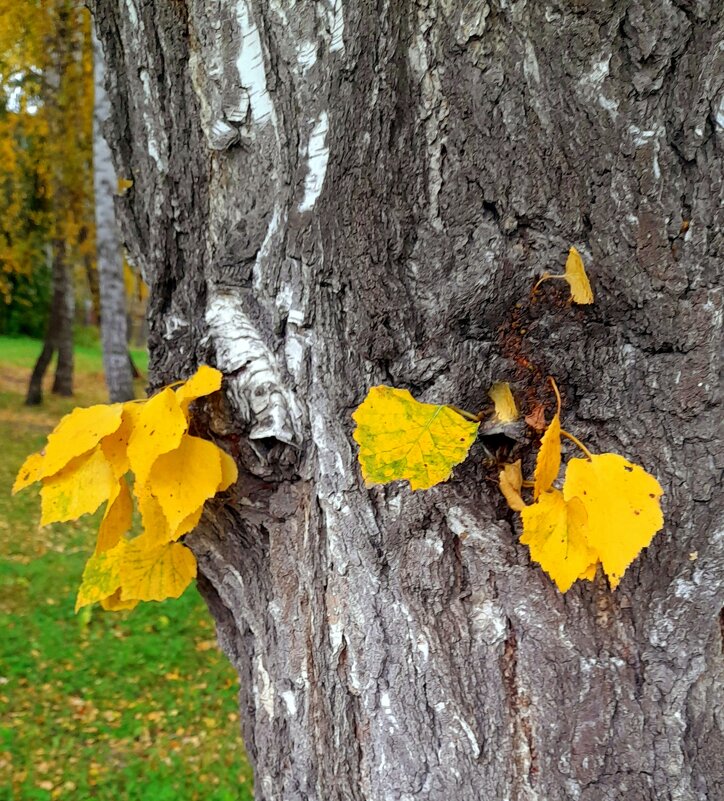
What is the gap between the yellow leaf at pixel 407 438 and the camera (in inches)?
32.9

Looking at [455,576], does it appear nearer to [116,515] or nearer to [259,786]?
[116,515]

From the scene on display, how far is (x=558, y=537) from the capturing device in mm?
867

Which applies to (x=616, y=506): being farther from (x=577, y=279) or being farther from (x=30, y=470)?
(x=30, y=470)

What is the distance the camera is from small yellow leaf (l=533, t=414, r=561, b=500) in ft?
2.77

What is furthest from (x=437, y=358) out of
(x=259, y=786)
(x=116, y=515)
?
(x=259, y=786)

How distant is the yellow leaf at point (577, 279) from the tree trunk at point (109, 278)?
5952 millimetres

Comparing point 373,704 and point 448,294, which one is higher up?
point 448,294

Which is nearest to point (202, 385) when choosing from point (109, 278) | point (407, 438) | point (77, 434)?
point (77, 434)

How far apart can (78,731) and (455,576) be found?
3.21 meters

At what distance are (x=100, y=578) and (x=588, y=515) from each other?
0.85 m

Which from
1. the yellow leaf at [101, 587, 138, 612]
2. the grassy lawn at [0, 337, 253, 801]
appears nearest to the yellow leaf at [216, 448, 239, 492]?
the yellow leaf at [101, 587, 138, 612]

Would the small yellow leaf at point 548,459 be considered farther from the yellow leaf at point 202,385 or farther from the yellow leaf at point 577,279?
the yellow leaf at point 202,385

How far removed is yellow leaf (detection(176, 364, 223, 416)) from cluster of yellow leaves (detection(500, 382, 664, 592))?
0.47 metres

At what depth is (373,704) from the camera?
41.1 inches
